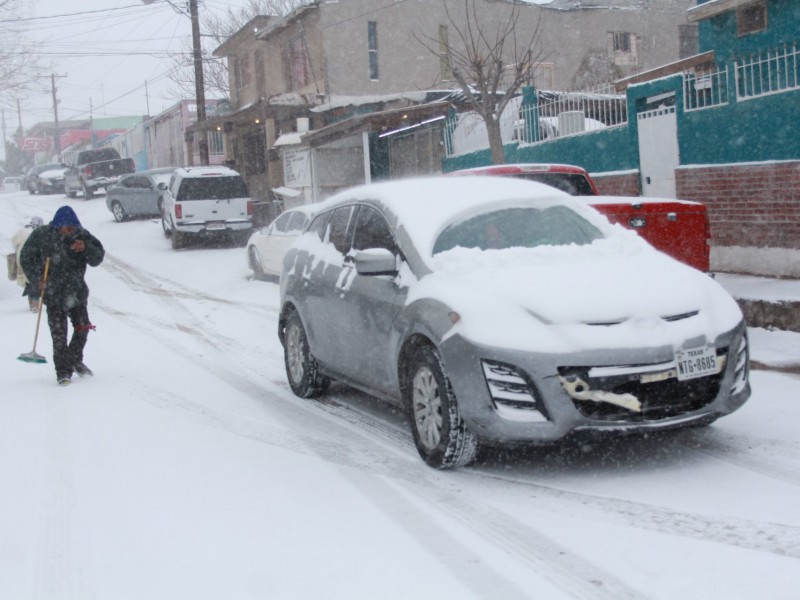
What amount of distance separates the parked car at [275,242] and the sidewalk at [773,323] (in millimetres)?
A: 7969

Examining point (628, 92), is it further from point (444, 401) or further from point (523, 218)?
point (444, 401)

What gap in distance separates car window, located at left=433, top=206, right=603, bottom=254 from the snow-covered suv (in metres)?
17.0

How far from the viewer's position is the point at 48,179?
48.8m

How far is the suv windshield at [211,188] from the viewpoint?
22.6 metres

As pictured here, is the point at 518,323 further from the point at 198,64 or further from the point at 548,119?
the point at 198,64

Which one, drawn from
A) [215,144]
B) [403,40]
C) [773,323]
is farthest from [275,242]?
[215,144]

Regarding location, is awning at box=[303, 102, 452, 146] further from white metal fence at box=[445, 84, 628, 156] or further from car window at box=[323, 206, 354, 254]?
car window at box=[323, 206, 354, 254]

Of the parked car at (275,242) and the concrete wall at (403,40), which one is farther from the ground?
the concrete wall at (403,40)

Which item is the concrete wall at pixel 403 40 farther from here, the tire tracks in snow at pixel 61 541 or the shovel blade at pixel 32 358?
the tire tracks in snow at pixel 61 541

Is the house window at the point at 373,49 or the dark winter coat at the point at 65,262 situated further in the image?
the house window at the point at 373,49

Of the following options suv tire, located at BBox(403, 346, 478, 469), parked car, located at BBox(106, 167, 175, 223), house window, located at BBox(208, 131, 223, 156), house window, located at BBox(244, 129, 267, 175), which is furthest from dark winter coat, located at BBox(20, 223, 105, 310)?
house window, located at BBox(208, 131, 223, 156)

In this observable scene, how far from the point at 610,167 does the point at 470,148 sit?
5.43m

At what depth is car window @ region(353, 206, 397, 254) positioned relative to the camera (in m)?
6.52

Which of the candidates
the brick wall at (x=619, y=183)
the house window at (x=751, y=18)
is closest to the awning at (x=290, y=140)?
the house window at (x=751, y=18)
